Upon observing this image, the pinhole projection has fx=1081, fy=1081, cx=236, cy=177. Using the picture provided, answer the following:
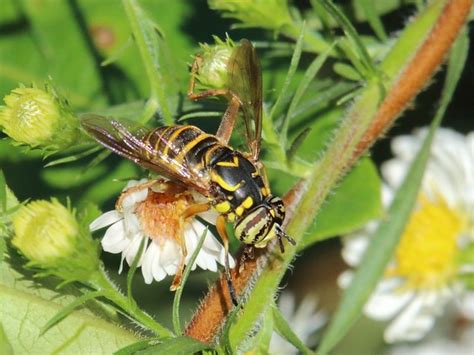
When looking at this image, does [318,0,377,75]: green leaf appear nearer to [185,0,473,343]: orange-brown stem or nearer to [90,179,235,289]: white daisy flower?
[185,0,473,343]: orange-brown stem

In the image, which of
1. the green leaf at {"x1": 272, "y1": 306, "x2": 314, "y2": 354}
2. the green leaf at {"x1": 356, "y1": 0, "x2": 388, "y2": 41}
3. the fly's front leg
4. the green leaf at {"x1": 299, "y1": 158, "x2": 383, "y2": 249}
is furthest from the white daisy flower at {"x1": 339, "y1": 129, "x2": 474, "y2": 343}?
the green leaf at {"x1": 272, "y1": 306, "x2": 314, "y2": 354}

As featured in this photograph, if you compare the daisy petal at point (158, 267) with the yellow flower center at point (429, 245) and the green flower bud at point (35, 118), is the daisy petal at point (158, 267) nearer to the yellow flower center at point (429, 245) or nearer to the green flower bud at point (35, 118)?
the green flower bud at point (35, 118)

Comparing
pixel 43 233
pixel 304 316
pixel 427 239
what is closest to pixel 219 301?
pixel 43 233

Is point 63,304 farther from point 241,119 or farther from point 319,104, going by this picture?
point 319,104

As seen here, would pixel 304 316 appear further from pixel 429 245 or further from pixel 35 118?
pixel 35 118

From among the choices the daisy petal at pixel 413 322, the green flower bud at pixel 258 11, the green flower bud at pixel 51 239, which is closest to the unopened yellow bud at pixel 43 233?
the green flower bud at pixel 51 239

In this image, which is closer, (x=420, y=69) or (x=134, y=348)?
(x=134, y=348)
